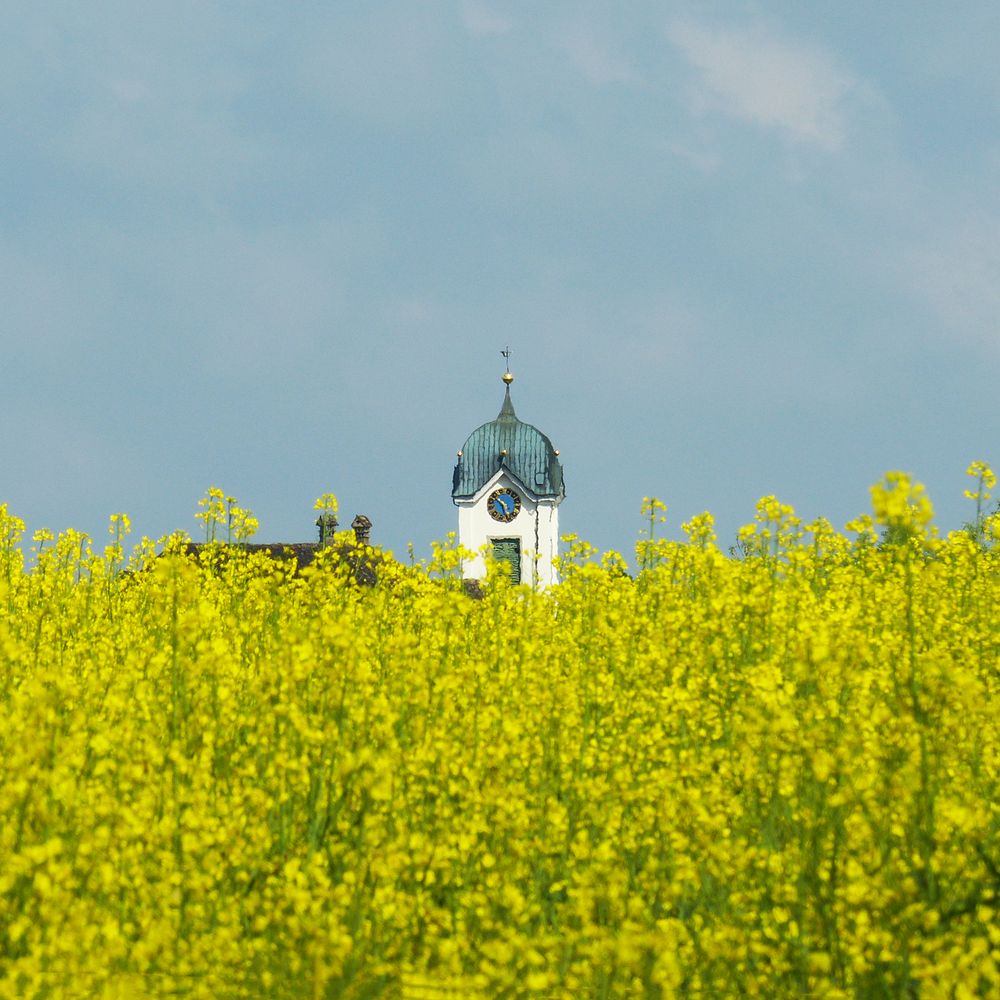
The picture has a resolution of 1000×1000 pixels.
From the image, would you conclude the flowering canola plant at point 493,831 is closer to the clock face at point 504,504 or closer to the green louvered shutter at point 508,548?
the green louvered shutter at point 508,548

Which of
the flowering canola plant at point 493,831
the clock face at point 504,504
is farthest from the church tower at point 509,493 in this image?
the flowering canola plant at point 493,831

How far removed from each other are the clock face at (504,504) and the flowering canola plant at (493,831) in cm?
4673

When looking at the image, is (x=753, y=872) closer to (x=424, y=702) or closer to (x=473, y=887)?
(x=473, y=887)

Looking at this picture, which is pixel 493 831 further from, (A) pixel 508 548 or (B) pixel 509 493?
(B) pixel 509 493

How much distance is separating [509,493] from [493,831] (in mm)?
50165

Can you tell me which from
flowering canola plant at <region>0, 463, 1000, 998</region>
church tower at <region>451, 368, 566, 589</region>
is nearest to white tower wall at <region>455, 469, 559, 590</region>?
church tower at <region>451, 368, 566, 589</region>

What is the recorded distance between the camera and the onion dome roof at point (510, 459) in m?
56.2

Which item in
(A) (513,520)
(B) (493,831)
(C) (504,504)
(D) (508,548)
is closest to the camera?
(B) (493,831)

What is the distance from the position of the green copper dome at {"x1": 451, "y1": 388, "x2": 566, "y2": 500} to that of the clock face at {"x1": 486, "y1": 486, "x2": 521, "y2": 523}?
794 millimetres

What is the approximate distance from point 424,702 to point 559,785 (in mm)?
1123

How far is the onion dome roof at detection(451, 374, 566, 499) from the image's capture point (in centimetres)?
5622

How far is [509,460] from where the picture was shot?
56.5 meters

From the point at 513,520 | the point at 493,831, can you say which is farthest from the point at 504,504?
the point at 493,831

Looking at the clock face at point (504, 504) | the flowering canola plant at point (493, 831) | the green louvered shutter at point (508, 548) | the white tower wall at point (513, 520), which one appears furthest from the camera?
the clock face at point (504, 504)
